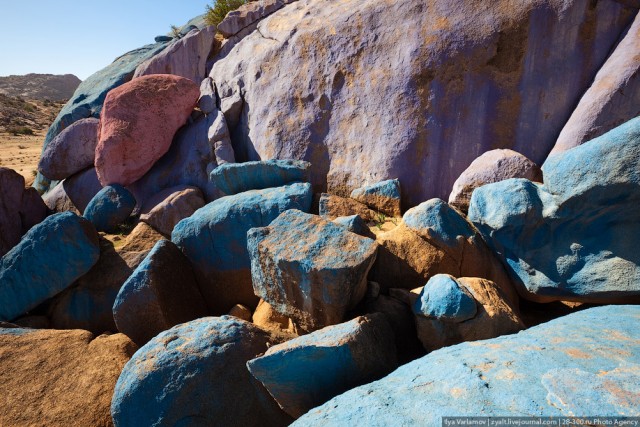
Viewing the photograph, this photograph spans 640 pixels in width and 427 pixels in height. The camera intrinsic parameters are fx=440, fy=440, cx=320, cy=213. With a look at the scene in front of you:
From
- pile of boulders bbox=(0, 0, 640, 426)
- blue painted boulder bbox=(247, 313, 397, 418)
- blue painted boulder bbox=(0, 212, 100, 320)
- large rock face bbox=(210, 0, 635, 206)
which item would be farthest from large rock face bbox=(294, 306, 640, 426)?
blue painted boulder bbox=(0, 212, 100, 320)

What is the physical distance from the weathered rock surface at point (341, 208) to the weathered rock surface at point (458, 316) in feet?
4.56

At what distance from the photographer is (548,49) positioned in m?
3.91

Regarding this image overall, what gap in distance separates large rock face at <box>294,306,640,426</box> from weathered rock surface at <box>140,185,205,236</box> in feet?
12.7

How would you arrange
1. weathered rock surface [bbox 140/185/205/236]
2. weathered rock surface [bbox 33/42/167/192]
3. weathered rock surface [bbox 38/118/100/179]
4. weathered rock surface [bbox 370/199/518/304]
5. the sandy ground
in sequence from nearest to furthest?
weathered rock surface [bbox 370/199/518/304] < weathered rock surface [bbox 140/185/205/236] < weathered rock surface [bbox 38/118/100/179] < weathered rock surface [bbox 33/42/167/192] < the sandy ground

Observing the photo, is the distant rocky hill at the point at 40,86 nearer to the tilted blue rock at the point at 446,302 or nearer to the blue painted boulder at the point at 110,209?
the blue painted boulder at the point at 110,209

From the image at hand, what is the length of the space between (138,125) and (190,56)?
1.89 m

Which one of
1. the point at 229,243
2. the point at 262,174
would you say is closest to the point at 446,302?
the point at 229,243

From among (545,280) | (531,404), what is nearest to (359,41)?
(545,280)

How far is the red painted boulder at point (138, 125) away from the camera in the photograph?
5738 millimetres

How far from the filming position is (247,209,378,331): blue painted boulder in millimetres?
2607

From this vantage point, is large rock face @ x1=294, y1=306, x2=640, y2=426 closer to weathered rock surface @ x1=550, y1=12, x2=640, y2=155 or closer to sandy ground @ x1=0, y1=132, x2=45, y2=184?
weathered rock surface @ x1=550, y1=12, x2=640, y2=155

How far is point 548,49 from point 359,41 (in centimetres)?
193

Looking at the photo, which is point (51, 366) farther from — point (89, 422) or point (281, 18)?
point (281, 18)

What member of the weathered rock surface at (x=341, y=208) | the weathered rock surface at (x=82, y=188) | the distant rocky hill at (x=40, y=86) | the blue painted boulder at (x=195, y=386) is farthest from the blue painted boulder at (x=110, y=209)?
the distant rocky hill at (x=40, y=86)
